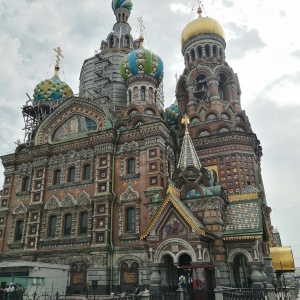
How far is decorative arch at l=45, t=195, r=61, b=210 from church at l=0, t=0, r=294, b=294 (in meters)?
0.07

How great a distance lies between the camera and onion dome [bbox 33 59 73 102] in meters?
30.6

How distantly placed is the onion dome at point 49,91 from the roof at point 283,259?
2134cm

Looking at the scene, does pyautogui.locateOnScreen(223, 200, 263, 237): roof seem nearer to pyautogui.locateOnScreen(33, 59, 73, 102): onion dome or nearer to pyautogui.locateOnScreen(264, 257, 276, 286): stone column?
pyautogui.locateOnScreen(264, 257, 276, 286): stone column

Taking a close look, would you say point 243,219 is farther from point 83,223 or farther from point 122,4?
point 122,4

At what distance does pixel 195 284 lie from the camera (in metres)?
14.6

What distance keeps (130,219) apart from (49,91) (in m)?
15.7

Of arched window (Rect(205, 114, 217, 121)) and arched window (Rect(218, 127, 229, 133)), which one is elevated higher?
arched window (Rect(205, 114, 217, 121))

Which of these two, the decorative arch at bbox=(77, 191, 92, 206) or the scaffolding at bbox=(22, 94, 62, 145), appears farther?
the scaffolding at bbox=(22, 94, 62, 145)

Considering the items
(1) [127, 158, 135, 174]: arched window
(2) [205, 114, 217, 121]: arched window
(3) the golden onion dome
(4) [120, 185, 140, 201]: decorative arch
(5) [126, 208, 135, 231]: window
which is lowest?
(5) [126, 208, 135, 231]: window

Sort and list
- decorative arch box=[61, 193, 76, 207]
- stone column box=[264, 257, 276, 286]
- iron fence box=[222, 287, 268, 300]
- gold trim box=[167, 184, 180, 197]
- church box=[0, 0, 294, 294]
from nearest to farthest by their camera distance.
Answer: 1. iron fence box=[222, 287, 268, 300]
2. church box=[0, 0, 294, 294]
3. gold trim box=[167, 184, 180, 197]
4. stone column box=[264, 257, 276, 286]
5. decorative arch box=[61, 193, 76, 207]

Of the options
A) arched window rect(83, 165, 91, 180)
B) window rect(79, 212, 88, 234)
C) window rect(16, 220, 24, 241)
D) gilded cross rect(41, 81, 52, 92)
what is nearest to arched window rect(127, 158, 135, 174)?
arched window rect(83, 165, 91, 180)

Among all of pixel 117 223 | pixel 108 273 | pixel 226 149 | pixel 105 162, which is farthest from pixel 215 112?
pixel 108 273

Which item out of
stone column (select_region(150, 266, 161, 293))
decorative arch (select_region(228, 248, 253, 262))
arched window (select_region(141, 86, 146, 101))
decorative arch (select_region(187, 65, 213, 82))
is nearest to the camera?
stone column (select_region(150, 266, 161, 293))

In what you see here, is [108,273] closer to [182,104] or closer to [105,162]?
[105,162]
